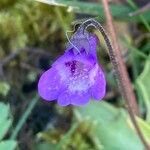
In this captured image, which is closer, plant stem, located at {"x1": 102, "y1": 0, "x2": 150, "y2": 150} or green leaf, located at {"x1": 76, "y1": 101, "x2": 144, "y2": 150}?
plant stem, located at {"x1": 102, "y1": 0, "x2": 150, "y2": 150}

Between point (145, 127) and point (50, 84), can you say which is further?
point (145, 127)

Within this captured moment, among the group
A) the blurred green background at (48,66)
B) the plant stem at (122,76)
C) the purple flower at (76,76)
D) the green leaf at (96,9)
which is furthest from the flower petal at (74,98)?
the green leaf at (96,9)

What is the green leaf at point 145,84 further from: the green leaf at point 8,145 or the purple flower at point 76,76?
the green leaf at point 8,145

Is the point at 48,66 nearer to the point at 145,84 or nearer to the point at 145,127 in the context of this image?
the point at 145,84

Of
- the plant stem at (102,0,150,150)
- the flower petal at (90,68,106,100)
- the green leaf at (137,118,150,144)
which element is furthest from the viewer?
the green leaf at (137,118,150,144)

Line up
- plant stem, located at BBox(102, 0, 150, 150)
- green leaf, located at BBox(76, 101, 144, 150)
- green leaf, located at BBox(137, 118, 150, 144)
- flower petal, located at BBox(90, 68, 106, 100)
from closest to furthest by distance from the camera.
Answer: flower petal, located at BBox(90, 68, 106, 100), plant stem, located at BBox(102, 0, 150, 150), green leaf, located at BBox(137, 118, 150, 144), green leaf, located at BBox(76, 101, 144, 150)

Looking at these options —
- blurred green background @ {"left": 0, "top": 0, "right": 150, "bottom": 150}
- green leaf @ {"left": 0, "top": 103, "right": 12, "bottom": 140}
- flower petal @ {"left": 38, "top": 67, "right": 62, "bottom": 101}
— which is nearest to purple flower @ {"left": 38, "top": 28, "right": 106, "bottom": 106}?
flower petal @ {"left": 38, "top": 67, "right": 62, "bottom": 101}

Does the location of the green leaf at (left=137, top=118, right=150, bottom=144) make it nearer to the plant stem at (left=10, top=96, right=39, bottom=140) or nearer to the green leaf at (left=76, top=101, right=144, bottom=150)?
the green leaf at (left=76, top=101, right=144, bottom=150)

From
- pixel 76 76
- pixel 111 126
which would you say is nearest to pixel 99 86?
pixel 76 76
